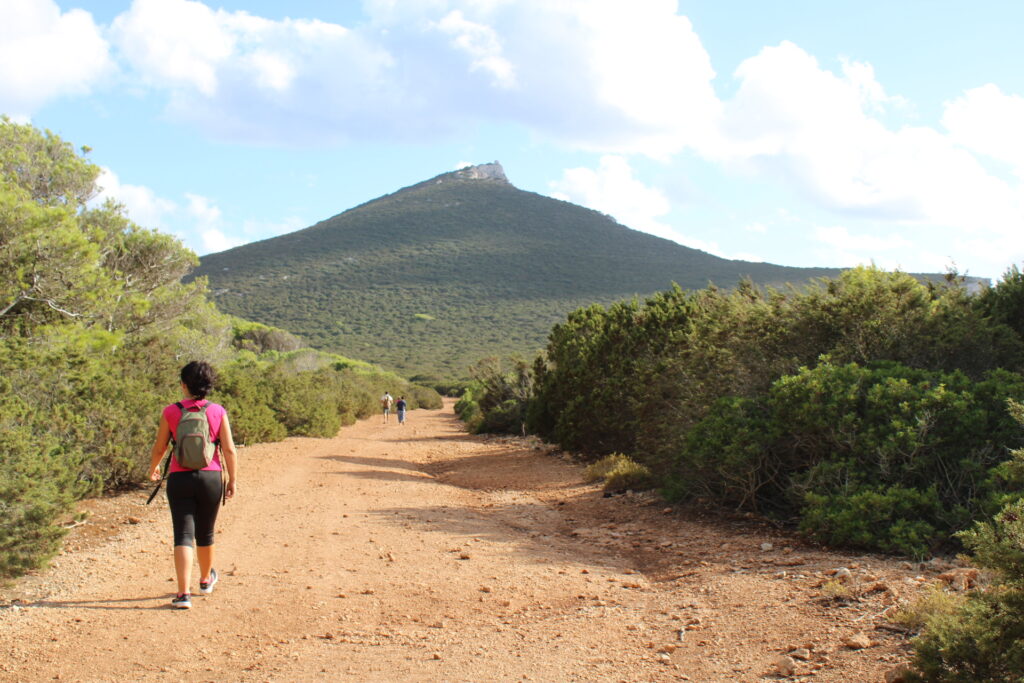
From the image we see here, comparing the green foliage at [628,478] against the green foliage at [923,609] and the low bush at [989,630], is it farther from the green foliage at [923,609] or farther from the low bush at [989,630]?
the low bush at [989,630]

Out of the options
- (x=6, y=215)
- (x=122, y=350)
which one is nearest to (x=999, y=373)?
(x=122, y=350)

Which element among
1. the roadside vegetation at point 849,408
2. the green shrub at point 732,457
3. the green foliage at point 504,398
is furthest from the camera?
the green foliage at point 504,398

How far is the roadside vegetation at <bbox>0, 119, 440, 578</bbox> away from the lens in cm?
742

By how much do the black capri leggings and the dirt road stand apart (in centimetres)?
54

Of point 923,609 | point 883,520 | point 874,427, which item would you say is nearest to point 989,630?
point 923,609

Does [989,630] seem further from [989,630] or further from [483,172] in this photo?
[483,172]

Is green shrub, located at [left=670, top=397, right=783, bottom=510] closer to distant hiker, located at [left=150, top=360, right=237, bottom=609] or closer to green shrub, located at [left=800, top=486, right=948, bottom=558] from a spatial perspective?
green shrub, located at [left=800, top=486, right=948, bottom=558]

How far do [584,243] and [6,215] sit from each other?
79.7 m

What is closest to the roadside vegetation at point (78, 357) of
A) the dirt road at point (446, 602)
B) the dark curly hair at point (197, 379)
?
the dirt road at point (446, 602)

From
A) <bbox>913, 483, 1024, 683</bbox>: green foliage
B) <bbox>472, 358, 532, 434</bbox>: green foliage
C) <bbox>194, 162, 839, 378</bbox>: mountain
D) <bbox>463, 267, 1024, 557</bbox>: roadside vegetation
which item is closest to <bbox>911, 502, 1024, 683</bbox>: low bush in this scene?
<bbox>913, 483, 1024, 683</bbox>: green foliage

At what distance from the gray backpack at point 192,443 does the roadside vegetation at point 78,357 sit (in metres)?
1.81

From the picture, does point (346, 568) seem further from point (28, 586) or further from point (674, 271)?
point (674, 271)

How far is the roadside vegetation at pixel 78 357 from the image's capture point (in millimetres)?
7422

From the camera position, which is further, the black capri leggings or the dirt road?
the black capri leggings
